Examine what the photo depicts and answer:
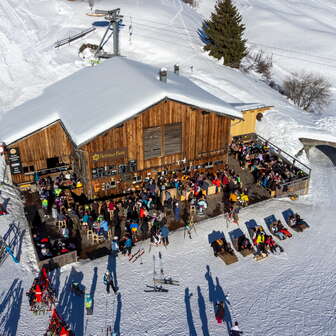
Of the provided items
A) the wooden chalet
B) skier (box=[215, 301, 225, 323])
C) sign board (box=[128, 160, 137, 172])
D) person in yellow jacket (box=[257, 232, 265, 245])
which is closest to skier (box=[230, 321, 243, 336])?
skier (box=[215, 301, 225, 323])

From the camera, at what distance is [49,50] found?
4762 centimetres

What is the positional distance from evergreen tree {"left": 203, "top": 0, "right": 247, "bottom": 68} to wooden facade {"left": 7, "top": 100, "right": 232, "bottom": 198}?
26755 millimetres

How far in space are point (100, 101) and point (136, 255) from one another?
9.98m

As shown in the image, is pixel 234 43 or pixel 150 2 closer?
pixel 234 43

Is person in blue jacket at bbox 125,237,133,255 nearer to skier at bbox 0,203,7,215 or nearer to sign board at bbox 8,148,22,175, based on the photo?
skier at bbox 0,203,7,215

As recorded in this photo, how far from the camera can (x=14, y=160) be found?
2470 cm

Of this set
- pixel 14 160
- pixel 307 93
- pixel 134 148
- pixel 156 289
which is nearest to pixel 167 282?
pixel 156 289

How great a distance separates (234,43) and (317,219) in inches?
1232

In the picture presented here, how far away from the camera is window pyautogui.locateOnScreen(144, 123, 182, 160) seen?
74.8 ft

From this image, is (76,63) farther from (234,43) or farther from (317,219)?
(317,219)

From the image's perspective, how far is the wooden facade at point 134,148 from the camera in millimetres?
22000

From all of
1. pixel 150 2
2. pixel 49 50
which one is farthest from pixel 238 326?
pixel 150 2

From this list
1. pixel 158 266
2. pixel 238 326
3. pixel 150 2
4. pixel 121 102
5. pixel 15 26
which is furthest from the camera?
pixel 150 2

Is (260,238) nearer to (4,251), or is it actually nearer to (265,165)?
(265,165)
